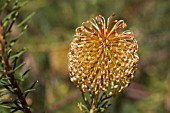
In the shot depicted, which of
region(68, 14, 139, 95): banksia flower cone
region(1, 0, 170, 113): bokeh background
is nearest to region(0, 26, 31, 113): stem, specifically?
region(68, 14, 139, 95): banksia flower cone

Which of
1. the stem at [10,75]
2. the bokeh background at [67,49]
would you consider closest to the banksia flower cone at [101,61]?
the stem at [10,75]

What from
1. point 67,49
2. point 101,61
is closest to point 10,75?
point 101,61

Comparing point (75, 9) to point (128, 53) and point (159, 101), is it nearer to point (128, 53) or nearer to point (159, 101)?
point (159, 101)

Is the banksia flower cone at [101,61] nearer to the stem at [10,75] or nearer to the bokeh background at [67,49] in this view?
the stem at [10,75]

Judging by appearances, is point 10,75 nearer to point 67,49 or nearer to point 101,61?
point 101,61

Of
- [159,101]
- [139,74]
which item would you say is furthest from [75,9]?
[159,101]
